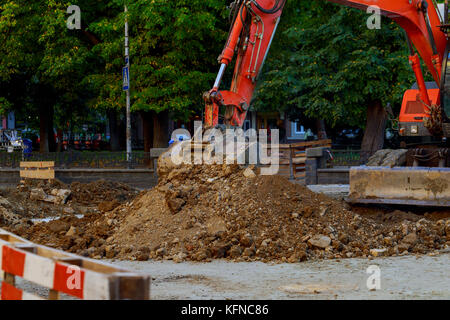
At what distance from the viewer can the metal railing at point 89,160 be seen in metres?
26.6

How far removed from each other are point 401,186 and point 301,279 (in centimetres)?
451

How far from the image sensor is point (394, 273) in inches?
345

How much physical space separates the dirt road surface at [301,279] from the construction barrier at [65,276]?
277 cm

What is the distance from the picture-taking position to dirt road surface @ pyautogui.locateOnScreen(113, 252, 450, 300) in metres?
7.52

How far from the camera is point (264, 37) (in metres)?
13.8

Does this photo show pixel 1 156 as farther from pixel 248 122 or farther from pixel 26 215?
pixel 248 122

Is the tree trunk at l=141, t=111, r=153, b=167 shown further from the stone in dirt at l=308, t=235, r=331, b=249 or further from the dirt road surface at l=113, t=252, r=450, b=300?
the dirt road surface at l=113, t=252, r=450, b=300

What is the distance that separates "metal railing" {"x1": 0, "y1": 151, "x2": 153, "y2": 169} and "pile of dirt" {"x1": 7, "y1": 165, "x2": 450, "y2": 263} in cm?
1399

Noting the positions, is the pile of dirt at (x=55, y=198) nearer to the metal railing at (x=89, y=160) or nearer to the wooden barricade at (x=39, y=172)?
the wooden barricade at (x=39, y=172)

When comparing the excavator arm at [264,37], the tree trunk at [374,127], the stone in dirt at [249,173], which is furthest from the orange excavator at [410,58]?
the tree trunk at [374,127]

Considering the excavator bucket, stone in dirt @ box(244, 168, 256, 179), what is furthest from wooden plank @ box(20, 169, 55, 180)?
the excavator bucket

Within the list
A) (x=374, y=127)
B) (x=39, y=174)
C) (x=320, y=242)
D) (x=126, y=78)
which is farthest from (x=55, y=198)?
(x=374, y=127)
